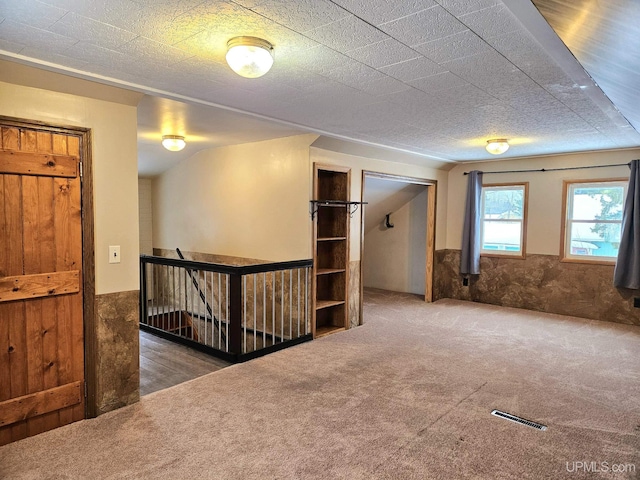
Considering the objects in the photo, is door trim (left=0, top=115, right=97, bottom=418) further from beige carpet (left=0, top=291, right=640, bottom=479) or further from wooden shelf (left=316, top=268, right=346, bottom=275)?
wooden shelf (left=316, top=268, right=346, bottom=275)

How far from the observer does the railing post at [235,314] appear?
3807 mm

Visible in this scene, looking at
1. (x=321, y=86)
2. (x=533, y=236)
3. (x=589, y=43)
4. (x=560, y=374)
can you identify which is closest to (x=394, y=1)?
(x=589, y=43)

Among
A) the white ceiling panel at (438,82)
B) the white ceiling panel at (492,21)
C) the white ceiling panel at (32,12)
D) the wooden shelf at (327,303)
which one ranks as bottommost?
the wooden shelf at (327,303)

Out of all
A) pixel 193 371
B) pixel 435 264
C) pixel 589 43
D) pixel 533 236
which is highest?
pixel 589 43

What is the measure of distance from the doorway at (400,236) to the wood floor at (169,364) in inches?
133

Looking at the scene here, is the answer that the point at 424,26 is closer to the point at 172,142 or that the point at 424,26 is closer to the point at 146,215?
the point at 172,142

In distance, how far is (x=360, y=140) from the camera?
464cm

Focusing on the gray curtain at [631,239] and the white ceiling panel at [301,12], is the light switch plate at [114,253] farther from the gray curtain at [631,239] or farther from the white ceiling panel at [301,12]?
the gray curtain at [631,239]

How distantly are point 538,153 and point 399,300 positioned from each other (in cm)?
301

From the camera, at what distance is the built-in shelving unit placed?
4906 millimetres

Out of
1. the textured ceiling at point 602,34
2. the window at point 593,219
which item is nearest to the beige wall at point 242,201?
the textured ceiling at point 602,34

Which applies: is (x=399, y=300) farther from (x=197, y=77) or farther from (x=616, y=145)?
(x=197, y=77)

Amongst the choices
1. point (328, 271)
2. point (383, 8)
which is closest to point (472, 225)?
point (328, 271)

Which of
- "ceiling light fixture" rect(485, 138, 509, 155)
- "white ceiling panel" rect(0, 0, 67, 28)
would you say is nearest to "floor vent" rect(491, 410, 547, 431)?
"ceiling light fixture" rect(485, 138, 509, 155)
